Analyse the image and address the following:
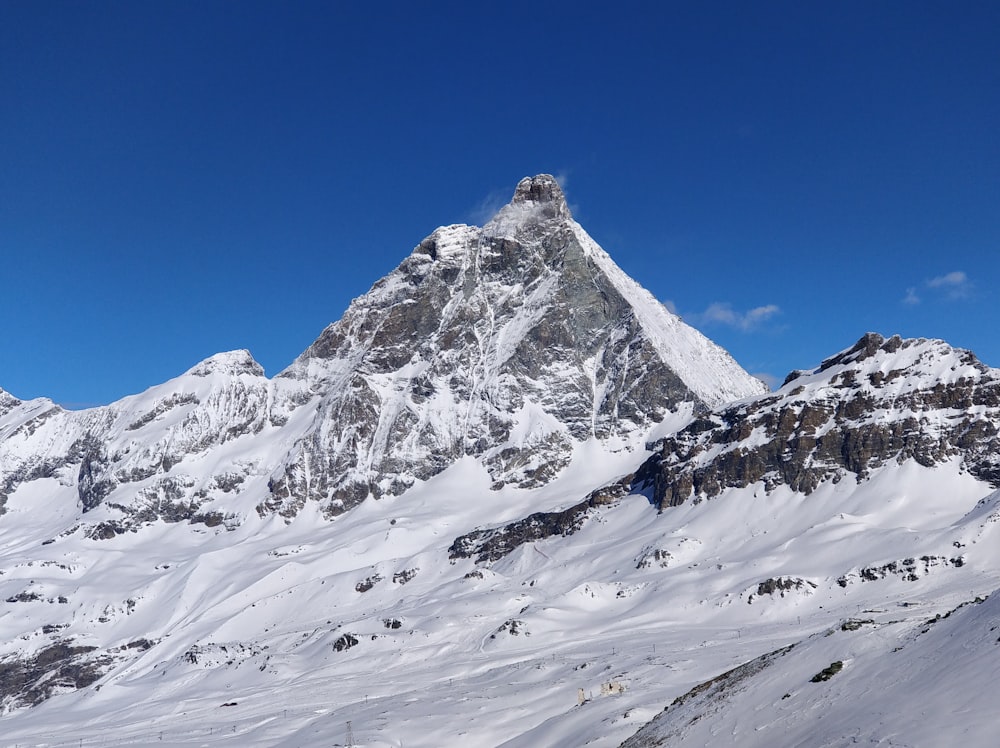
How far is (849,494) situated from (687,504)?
1213 inches

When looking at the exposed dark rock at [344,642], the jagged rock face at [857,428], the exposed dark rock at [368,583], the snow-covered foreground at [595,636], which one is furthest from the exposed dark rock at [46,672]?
the jagged rock face at [857,428]

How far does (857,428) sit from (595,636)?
72772 mm

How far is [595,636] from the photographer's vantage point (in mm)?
133000

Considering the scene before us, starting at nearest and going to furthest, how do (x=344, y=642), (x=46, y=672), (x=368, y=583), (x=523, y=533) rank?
(x=344, y=642)
(x=46, y=672)
(x=368, y=583)
(x=523, y=533)

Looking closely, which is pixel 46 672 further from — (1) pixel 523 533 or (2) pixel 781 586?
(2) pixel 781 586

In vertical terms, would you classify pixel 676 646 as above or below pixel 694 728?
below

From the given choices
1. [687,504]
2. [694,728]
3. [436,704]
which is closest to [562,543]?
[687,504]

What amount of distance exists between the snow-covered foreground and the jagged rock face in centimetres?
419

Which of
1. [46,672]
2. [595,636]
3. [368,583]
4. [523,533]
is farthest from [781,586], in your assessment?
[46,672]

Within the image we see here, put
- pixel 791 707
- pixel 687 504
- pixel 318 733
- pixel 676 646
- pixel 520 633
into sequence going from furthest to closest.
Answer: pixel 687 504 < pixel 520 633 < pixel 676 646 < pixel 318 733 < pixel 791 707

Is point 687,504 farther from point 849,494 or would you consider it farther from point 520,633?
point 520,633

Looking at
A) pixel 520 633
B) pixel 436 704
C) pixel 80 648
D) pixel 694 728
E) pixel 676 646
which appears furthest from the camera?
pixel 80 648

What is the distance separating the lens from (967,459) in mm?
165250

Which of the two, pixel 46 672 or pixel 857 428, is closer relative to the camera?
pixel 857 428
